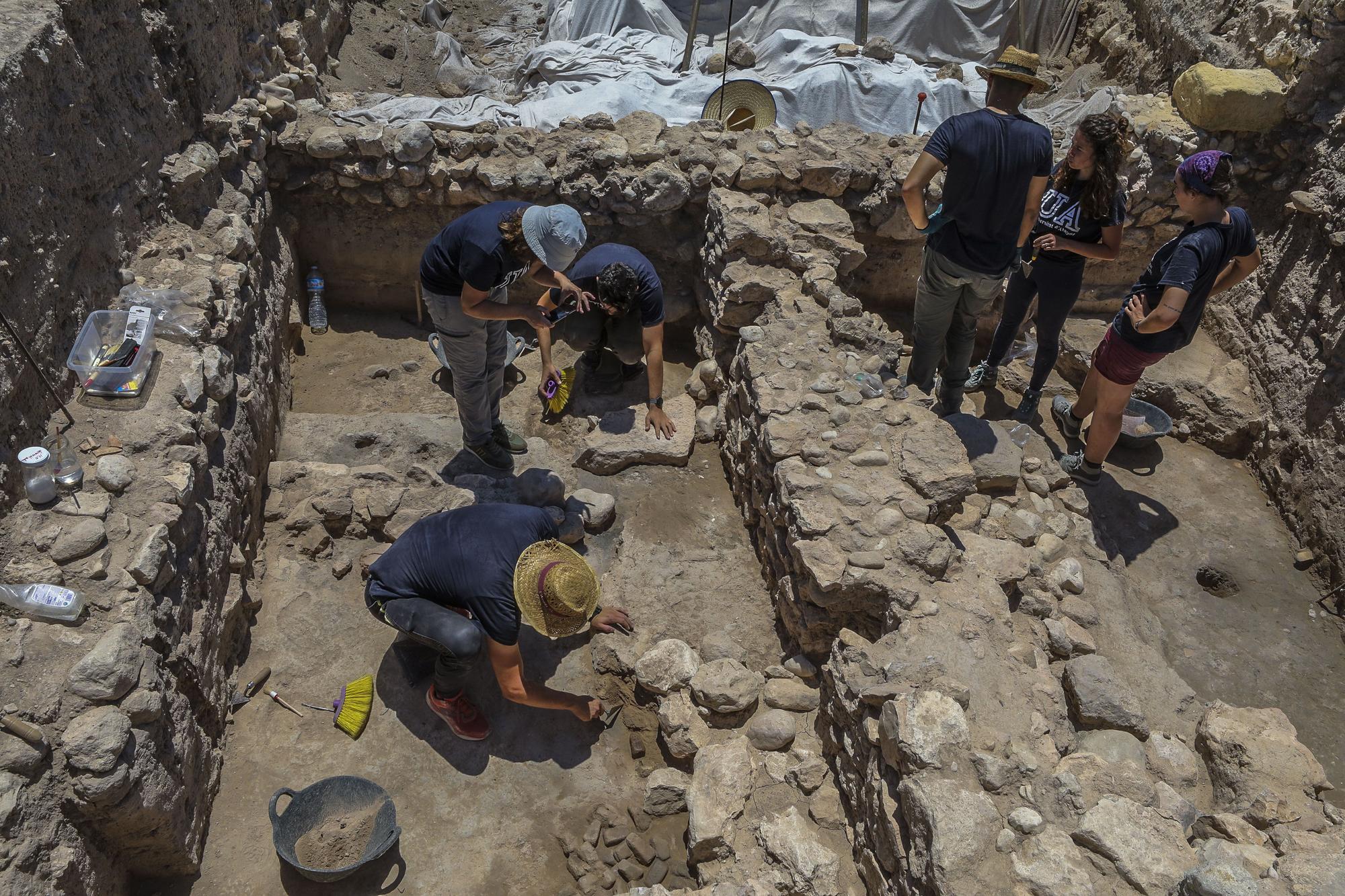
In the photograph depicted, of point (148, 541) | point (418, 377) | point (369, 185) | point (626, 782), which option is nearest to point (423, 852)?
point (626, 782)

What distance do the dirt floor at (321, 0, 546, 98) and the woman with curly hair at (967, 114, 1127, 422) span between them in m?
5.51

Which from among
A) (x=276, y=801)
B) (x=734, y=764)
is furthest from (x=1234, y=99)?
(x=276, y=801)

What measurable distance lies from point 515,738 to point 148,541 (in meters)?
1.66

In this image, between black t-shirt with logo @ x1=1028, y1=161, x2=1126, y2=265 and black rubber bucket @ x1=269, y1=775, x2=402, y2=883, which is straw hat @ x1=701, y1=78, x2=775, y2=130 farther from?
black rubber bucket @ x1=269, y1=775, x2=402, y2=883

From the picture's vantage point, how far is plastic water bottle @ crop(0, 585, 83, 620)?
2879 mm

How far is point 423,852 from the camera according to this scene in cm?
328

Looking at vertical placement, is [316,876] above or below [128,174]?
below

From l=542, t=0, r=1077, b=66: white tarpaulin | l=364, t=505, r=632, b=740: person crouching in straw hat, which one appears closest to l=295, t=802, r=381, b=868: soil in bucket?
l=364, t=505, r=632, b=740: person crouching in straw hat

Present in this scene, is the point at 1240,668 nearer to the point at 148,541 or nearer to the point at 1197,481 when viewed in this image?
the point at 1197,481

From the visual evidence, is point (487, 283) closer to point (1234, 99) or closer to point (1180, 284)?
point (1180, 284)

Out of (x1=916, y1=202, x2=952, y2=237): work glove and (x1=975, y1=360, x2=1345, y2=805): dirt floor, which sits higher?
(x1=916, y1=202, x2=952, y2=237): work glove

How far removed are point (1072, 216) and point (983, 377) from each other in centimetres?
134

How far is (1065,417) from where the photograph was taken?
17.5ft

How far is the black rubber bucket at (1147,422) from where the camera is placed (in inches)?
212
